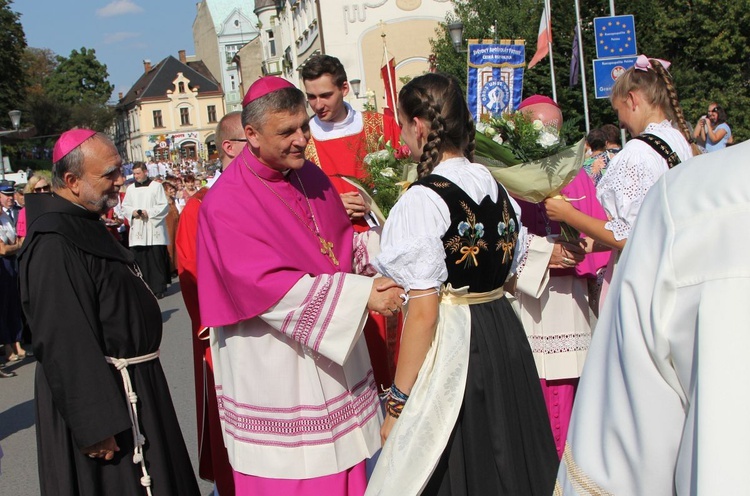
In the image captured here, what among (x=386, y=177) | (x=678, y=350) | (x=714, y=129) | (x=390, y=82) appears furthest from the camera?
(x=714, y=129)

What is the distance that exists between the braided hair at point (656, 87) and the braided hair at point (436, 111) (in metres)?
1.21

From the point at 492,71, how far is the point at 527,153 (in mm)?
7222

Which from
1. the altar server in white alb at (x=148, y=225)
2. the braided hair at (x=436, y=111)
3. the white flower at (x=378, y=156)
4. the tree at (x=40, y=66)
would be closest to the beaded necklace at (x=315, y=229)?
the white flower at (x=378, y=156)

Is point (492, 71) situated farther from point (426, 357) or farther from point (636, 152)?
point (426, 357)

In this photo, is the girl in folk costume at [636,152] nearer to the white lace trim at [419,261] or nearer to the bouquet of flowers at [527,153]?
the bouquet of flowers at [527,153]

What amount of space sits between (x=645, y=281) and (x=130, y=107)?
103667 millimetres

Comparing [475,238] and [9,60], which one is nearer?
[475,238]

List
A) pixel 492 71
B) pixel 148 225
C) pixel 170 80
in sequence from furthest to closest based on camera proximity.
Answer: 1. pixel 170 80
2. pixel 148 225
3. pixel 492 71

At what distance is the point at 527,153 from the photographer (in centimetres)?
375

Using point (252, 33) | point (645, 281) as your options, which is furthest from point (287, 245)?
point (252, 33)

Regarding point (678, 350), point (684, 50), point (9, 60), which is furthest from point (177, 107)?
point (678, 350)

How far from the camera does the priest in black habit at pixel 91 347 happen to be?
309 cm

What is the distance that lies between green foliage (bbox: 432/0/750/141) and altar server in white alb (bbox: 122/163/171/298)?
12425 mm

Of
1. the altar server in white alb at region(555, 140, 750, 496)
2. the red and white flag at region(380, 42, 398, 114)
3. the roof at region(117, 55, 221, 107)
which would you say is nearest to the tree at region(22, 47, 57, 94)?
the roof at region(117, 55, 221, 107)
